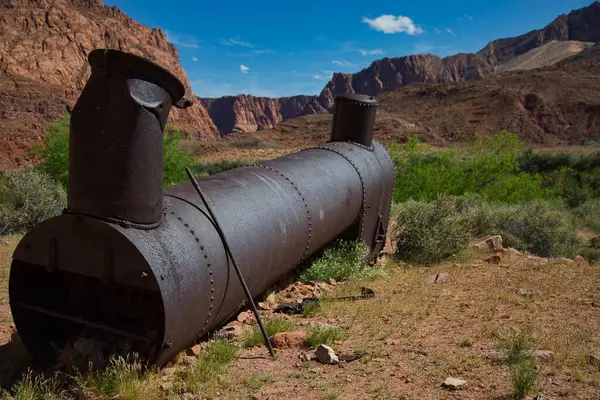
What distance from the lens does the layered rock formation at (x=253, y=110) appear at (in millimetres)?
173250

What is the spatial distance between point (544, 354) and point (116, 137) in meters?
4.11

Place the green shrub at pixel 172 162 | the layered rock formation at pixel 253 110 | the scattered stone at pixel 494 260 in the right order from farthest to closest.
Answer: the layered rock formation at pixel 253 110 → the green shrub at pixel 172 162 → the scattered stone at pixel 494 260

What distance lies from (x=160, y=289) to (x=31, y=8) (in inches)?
3127

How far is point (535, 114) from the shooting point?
206 ft

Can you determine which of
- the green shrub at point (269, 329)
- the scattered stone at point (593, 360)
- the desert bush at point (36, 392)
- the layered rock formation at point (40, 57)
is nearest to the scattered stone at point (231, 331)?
the green shrub at point (269, 329)

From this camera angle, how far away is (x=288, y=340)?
16.3 ft

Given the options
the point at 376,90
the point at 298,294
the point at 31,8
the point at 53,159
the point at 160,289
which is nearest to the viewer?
the point at 160,289

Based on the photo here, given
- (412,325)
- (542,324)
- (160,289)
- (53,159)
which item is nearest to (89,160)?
(160,289)

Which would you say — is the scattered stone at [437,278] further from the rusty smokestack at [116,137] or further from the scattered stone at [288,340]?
the rusty smokestack at [116,137]

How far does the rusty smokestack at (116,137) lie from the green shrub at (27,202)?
10.6 m

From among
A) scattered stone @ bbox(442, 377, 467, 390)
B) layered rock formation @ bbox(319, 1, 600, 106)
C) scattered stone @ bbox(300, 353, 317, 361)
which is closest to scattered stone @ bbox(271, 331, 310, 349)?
scattered stone @ bbox(300, 353, 317, 361)

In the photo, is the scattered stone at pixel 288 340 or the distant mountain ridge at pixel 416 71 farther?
the distant mountain ridge at pixel 416 71

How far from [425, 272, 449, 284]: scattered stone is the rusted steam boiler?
11.4 feet

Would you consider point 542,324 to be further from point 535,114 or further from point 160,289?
point 535,114
